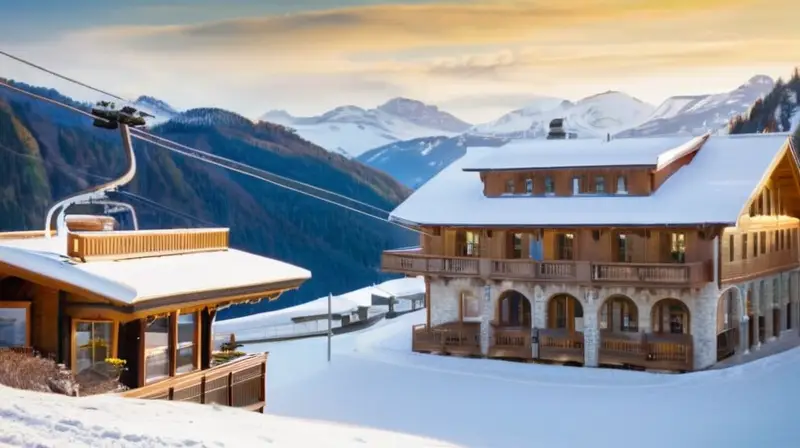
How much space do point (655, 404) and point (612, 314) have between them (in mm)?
7216

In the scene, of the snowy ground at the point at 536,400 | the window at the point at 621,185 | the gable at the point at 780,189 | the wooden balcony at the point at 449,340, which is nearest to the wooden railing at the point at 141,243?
the snowy ground at the point at 536,400

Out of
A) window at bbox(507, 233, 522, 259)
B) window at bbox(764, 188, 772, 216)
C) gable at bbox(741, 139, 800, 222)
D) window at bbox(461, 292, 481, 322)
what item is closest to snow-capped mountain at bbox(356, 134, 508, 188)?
window at bbox(461, 292, 481, 322)

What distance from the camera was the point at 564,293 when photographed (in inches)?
1569

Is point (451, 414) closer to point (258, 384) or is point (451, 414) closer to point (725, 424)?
point (725, 424)

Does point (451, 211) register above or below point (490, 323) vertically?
above

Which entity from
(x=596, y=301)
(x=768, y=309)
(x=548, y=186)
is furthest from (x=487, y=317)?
(x=768, y=309)

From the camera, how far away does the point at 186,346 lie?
74.3 ft

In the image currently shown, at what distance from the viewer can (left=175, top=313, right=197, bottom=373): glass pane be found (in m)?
22.3

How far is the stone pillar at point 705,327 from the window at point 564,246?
17.6 ft

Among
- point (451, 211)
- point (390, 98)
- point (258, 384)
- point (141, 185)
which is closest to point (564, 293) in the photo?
point (451, 211)

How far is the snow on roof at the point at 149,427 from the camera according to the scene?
13984 mm

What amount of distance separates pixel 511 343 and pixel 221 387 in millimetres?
19939

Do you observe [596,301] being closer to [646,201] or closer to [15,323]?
[646,201]

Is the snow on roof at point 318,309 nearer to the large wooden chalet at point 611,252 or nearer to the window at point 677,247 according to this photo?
the large wooden chalet at point 611,252
